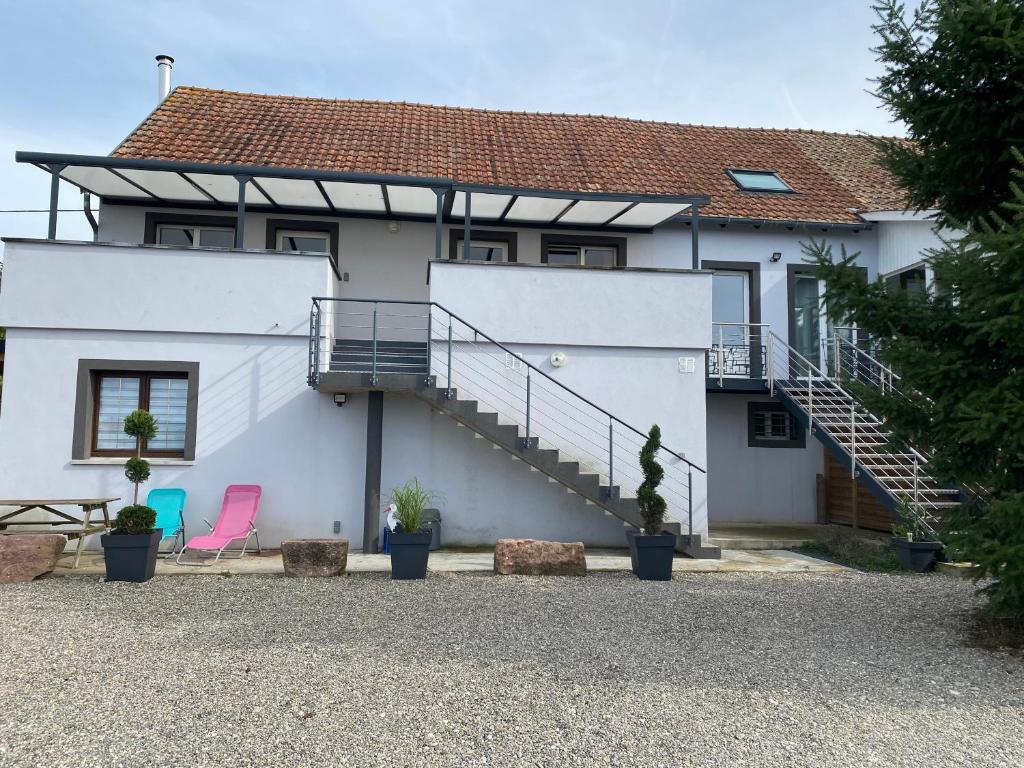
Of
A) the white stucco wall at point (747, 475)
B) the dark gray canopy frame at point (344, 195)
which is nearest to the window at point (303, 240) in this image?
the dark gray canopy frame at point (344, 195)

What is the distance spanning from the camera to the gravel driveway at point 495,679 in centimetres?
368

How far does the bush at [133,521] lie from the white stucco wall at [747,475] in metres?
8.93

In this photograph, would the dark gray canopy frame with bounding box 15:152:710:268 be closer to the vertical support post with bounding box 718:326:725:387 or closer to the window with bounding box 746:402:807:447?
the vertical support post with bounding box 718:326:725:387

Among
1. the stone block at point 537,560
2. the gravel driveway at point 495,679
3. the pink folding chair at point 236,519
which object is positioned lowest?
the gravel driveway at point 495,679

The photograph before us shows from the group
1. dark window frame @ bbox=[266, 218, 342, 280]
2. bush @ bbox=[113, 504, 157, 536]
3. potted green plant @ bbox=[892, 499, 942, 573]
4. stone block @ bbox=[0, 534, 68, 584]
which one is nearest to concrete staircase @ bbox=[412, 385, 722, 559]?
potted green plant @ bbox=[892, 499, 942, 573]

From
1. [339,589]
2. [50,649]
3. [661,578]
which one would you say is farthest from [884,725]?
[50,649]

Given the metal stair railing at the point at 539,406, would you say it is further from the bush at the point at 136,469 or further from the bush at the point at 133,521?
the bush at the point at 133,521

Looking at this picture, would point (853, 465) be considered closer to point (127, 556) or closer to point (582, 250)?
point (582, 250)

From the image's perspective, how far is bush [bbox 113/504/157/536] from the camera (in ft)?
Answer: 26.0

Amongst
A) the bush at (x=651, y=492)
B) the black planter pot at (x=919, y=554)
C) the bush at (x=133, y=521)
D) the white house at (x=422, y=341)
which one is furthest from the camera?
the white house at (x=422, y=341)

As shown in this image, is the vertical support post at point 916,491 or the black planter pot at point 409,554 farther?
the vertical support post at point 916,491

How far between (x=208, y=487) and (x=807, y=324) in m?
10.3

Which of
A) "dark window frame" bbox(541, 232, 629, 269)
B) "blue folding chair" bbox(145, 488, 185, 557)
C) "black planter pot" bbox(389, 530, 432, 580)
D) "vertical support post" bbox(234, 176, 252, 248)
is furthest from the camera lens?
"dark window frame" bbox(541, 232, 629, 269)

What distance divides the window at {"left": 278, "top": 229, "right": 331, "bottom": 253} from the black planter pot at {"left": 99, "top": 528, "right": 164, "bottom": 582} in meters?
5.78
